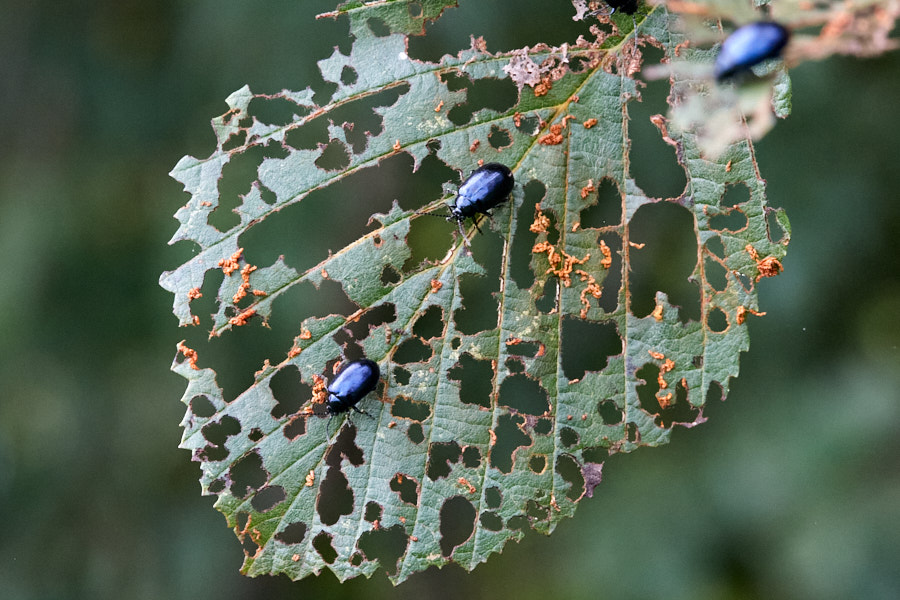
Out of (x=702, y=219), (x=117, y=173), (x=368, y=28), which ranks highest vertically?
(x=368, y=28)

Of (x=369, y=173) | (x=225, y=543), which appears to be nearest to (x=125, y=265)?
(x=369, y=173)

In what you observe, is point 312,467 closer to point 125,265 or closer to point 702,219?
point 702,219

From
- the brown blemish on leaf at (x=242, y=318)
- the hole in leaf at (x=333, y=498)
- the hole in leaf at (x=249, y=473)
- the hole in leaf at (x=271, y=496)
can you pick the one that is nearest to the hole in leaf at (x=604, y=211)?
the brown blemish on leaf at (x=242, y=318)

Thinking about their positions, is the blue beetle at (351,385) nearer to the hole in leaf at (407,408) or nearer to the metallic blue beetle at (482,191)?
the hole in leaf at (407,408)

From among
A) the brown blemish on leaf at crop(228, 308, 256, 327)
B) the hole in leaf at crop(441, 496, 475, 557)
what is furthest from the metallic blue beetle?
the hole in leaf at crop(441, 496, 475, 557)

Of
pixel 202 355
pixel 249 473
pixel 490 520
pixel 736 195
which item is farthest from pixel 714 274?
pixel 249 473

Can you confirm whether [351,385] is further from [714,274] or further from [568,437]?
[714,274]

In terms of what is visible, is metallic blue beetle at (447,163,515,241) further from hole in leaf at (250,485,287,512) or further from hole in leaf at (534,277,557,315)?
hole in leaf at (250,485,287,512)
